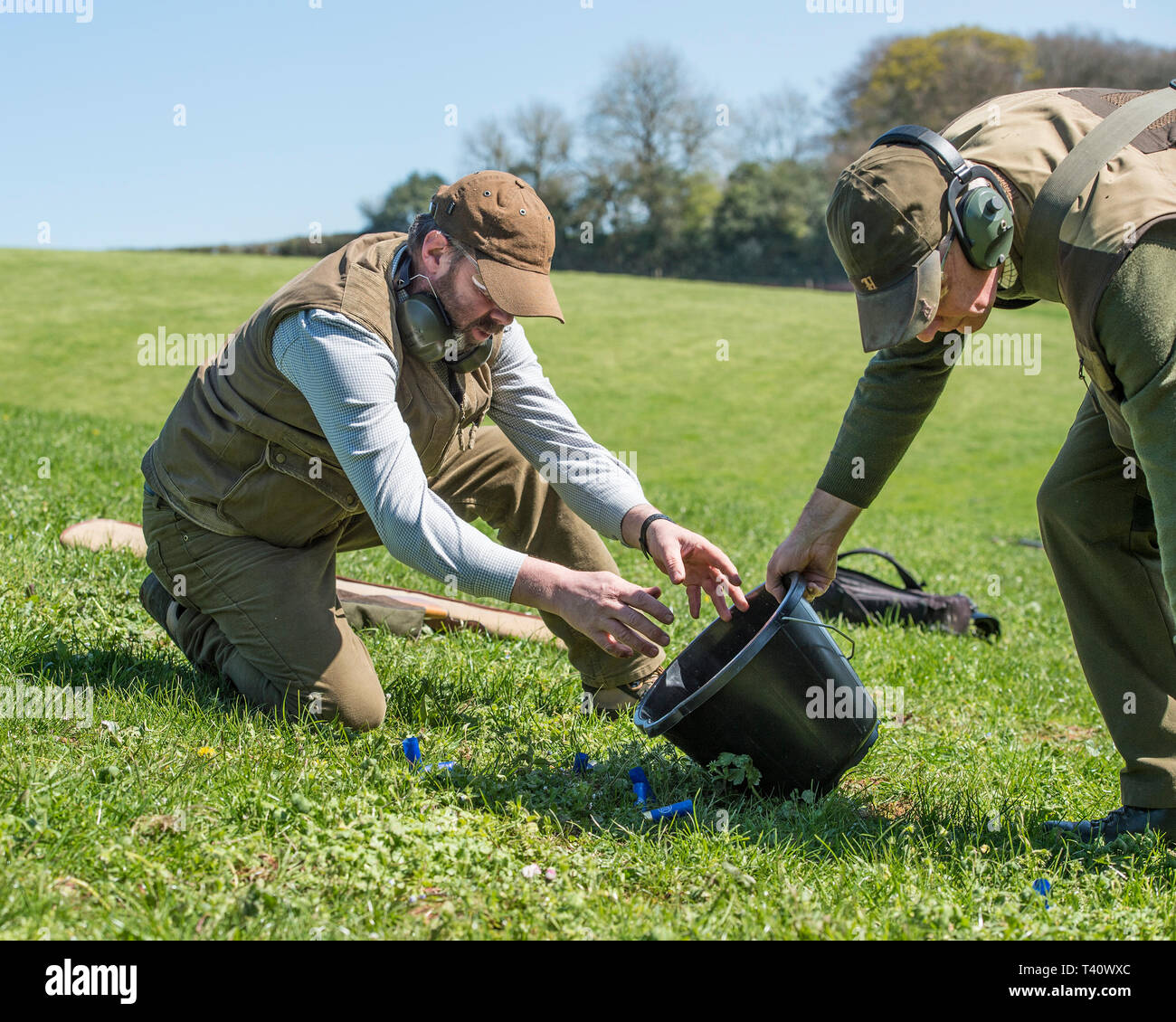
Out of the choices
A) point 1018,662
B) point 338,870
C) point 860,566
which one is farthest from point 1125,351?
point 860,566

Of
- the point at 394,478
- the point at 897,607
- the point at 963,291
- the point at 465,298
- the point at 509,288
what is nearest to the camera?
the point at 963,291

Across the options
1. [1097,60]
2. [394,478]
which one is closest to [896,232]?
[394,478]

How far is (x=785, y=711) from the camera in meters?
3.36

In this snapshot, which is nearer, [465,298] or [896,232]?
[896,232]

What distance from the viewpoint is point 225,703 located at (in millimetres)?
3916

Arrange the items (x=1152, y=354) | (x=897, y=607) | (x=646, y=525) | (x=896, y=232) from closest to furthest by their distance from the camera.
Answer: (x=1152, y=354) → (x=896, y=232) → (x=646, y=525) → (x=897, y=607)

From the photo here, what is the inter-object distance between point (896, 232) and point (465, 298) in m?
1.53

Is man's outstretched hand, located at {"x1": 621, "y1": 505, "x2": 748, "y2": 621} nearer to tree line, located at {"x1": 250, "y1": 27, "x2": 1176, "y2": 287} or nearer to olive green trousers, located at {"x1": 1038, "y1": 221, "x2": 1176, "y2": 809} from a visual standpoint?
olive green trousers, located at {"x1": 1038, "y1": 221, "x2": 1176, "y2": 809}

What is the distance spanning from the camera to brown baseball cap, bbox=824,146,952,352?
2684 millimetres

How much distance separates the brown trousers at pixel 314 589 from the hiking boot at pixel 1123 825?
1.55 metres

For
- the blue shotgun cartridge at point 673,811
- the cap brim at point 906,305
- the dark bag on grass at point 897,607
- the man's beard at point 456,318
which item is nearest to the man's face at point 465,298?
the man's beard at point 456,318

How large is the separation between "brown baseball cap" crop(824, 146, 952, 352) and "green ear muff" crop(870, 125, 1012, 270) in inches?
1.0

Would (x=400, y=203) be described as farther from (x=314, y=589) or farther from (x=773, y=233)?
(x=314, y=589)
